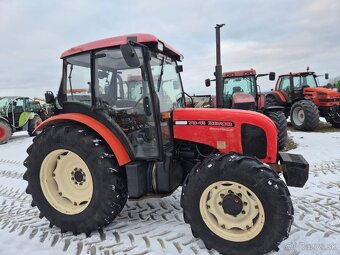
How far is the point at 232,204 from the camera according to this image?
2795 millimetres

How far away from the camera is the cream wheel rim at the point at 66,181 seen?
3436 mm

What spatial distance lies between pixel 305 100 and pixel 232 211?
9665 mm

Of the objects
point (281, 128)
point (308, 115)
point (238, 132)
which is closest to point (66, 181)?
point (238, 132)

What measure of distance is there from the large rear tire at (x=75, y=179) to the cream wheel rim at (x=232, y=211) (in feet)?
3.26

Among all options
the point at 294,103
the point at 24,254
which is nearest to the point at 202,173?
the point at 24,254

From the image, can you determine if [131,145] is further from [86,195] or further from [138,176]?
[86,195]

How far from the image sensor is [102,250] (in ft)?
9.70

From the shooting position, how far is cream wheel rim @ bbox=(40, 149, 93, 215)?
3.44m

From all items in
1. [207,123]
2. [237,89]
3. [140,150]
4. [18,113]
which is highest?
[237,89]

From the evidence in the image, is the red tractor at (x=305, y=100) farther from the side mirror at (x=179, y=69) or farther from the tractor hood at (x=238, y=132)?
the tractor hood at (x=238, y=132)

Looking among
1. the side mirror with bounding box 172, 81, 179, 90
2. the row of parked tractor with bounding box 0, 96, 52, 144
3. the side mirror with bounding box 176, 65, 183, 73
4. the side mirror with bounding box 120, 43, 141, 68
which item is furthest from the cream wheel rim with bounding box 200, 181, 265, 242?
the row of parked tractor with bounding box 0, 96, 52, 144

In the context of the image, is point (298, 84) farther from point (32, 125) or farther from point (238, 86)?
point (32, 125)

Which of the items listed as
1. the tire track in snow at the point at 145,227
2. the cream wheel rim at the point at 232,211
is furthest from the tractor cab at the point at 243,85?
the cream wheel rim at the point at 232,211

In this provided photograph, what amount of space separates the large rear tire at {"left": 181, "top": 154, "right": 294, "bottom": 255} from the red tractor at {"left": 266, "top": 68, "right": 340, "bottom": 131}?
9.01 meters
